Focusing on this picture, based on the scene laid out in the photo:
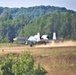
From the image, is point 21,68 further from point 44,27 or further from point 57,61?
point 44,27

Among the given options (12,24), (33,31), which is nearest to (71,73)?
(33,31)

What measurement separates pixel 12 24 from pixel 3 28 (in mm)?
4770

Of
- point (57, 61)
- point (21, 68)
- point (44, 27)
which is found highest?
point (21, 68)

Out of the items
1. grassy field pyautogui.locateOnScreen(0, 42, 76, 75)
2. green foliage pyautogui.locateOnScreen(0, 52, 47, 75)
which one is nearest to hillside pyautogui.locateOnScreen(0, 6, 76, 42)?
grassy field pyautogui.locateOnScreen(0, 42, 76, 75)

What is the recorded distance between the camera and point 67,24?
3676 inches

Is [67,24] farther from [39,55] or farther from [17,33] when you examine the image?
[39,55]

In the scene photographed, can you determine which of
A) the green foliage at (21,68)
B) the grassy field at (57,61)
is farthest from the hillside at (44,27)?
the green foliage at (21,68)

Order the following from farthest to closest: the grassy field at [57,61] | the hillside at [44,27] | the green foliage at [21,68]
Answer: the hillside at [44,27] < the grassy field at [57,61] < the green foliage at [21,68]

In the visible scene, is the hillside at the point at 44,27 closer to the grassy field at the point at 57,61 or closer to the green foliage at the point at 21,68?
the grassy field at the point at 57,61

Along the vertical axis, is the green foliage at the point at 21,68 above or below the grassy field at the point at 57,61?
above

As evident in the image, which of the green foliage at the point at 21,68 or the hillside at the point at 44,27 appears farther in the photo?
the hillside at the point at 44,27

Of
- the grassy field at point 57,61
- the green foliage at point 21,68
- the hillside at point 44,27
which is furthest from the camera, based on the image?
the hillside at point 44,27

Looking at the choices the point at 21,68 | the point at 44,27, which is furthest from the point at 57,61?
the point at 44,27

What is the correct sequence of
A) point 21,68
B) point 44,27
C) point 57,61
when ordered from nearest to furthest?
point 21,68
point 57,61
point 44,27
